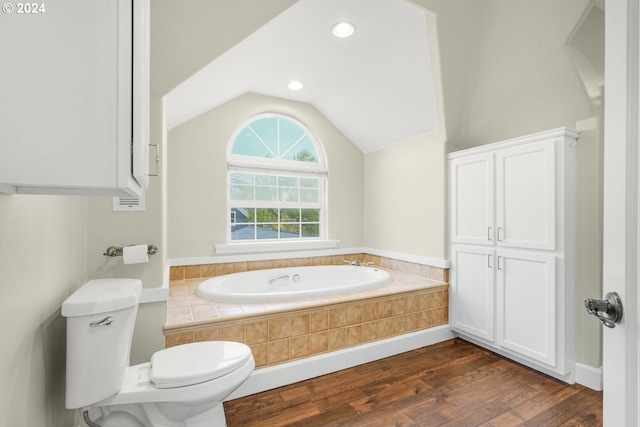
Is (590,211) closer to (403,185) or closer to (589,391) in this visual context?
(589,391)

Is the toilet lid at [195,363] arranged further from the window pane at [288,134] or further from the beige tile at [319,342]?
the window pane at [288,134]

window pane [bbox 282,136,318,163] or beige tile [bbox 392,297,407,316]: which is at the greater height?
window pane [bbox 282,136,318,163]

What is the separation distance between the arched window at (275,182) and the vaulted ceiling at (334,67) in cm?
44

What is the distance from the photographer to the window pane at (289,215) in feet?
12.3

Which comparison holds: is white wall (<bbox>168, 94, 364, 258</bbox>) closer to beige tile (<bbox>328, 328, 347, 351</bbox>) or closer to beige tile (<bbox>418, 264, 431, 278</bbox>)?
beige tile (<bbox>328, 328, 347, 351</bbox>)

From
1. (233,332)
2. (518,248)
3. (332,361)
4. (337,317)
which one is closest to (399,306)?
(337,317)

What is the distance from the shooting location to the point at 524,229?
7.65ft

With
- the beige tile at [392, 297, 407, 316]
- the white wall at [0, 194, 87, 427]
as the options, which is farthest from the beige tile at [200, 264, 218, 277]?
the beige tile at [392, 297, 407, 316]

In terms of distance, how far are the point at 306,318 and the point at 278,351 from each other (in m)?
0.29

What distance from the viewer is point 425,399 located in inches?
76.0

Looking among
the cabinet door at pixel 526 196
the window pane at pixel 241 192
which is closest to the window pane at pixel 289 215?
the window pane at pixel 241 192

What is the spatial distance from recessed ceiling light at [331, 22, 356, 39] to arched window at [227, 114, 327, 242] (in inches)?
57.9

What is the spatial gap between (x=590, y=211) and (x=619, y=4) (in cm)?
188

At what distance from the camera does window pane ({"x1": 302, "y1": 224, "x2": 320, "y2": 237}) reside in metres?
3.86
